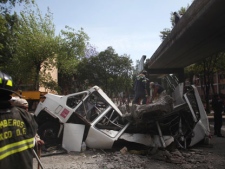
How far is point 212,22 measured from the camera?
7.81m

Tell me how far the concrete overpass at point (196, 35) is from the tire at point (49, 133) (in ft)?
16.0

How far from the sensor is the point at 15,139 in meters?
1.90

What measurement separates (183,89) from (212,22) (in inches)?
81.6

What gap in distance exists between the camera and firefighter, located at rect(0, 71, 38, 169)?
6.05 ft

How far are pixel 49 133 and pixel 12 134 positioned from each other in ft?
18.5

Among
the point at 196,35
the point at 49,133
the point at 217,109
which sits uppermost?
the point at 196,35

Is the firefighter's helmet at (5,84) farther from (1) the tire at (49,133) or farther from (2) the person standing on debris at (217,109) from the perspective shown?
(2) the person standing on debris at (217,109)

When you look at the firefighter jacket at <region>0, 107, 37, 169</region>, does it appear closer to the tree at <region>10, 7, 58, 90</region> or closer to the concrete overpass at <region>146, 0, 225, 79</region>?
the concrete overpass at <region>146, 0, 225, 79</region>

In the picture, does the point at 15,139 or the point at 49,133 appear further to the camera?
the point at 49,133

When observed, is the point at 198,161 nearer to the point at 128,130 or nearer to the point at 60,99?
the point at 128,130

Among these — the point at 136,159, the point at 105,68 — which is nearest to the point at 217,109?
the point at 136,159

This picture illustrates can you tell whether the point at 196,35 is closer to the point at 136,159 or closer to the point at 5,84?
the point at 136,159

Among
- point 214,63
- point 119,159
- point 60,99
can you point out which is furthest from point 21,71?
point 214,63

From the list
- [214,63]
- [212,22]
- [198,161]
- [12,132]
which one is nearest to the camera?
[12,132]
